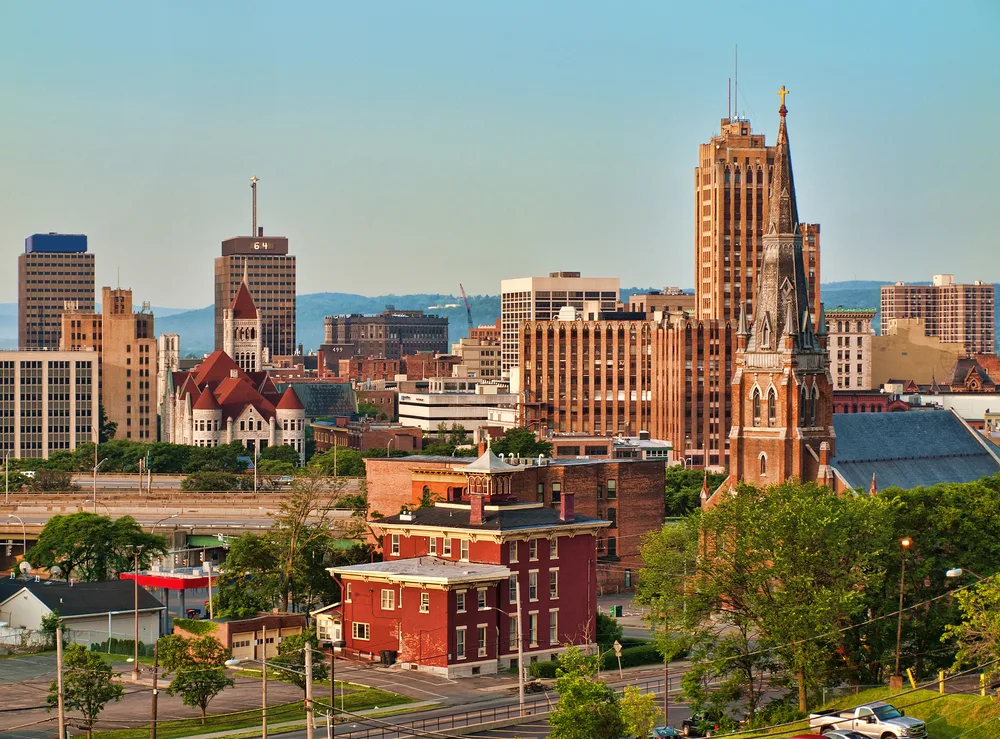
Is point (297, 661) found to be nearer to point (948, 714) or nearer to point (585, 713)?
point (585, 713)

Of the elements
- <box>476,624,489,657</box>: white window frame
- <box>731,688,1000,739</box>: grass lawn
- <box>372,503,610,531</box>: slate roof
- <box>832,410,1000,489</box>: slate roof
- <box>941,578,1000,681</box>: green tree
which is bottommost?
<box>476,624,489,657</box>: white window frame

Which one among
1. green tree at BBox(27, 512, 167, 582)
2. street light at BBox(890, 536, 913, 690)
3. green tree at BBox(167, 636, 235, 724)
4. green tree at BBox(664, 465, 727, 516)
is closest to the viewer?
street light at BBox(890, 536, 913, 690)

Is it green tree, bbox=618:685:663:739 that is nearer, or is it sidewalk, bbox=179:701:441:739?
green tree, bbox=618:685:663:739

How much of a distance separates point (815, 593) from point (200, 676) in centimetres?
2966

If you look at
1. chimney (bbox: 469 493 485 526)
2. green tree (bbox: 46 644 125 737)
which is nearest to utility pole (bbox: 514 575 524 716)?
chimney (bbox: 469 493 485 526)

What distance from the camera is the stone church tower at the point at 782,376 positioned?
→ 138 meters

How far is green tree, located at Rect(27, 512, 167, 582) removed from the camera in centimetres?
14162

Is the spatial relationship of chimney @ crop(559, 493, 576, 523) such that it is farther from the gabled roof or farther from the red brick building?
the red brick building

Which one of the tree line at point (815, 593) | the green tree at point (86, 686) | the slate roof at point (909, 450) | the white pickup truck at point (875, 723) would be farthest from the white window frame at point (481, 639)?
the slate roof at point (909, 450)

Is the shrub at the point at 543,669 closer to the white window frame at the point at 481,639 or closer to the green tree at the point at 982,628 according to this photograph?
the white window frame at the point at 481,639

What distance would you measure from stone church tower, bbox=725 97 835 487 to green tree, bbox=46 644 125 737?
207 feet

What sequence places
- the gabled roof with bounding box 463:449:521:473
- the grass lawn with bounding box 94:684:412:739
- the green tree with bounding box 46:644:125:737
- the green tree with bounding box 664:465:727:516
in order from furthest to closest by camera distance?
the green tree with bounding box 664:465:727:516
the gabled roof with bounding box 463:449:521:473
the grass lawn with bounding box 94:684:412:739
the green tree with bounding box 46:644:125:737

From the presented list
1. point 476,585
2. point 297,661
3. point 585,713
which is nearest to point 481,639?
point 476,585

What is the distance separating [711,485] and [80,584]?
77.2 m
